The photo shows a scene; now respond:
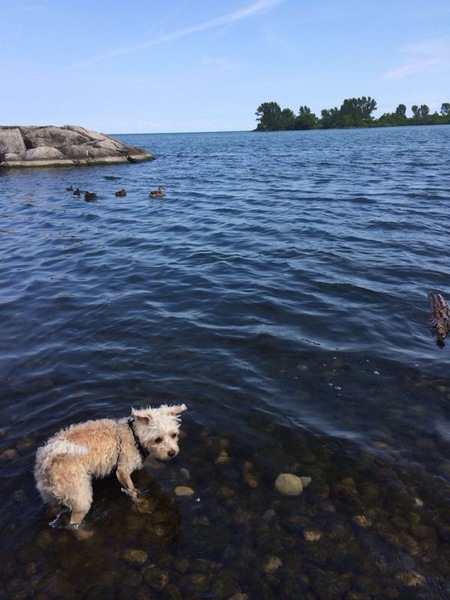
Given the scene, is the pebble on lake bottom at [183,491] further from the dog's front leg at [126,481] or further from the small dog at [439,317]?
the small dog at [439,317]

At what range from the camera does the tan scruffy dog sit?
4.70 meters

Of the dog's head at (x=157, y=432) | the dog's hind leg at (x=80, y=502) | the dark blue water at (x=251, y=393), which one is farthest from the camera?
the dog's head at (x=157, y=432)

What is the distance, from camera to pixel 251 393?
24.3 ft

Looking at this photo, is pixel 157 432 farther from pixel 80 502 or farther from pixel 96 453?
pixel 80 502

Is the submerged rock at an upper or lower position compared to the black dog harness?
lower

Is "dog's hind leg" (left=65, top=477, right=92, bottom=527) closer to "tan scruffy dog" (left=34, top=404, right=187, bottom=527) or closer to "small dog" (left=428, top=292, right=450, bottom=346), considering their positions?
"tan scruffy dog" (left=34, top=404, right=187, bottom=527)

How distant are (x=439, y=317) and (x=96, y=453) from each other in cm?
775

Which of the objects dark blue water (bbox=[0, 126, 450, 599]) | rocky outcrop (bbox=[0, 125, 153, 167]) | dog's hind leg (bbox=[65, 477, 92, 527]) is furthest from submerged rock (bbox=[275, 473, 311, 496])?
rocky outcrop (bbox=[0, 125, 153, 167])

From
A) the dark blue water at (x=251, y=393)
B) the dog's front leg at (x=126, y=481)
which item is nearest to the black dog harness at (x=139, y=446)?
the dog's front leg at (x=126, y=481)

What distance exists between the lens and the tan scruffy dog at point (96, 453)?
470 cm

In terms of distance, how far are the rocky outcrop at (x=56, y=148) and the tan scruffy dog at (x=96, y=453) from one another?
51.0 metres

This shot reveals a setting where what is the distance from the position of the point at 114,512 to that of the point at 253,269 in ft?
31.0

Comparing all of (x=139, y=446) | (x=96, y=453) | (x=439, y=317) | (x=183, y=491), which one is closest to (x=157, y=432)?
(x=139, y=446)

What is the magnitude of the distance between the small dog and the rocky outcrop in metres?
50.1
